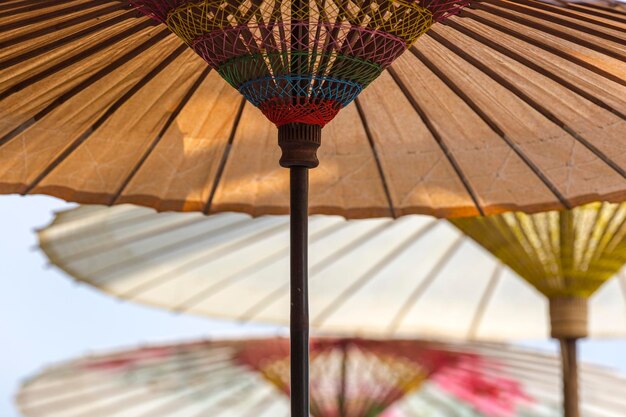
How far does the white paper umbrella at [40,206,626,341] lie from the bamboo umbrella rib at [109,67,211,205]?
6.16m

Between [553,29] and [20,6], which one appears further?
[553,29]

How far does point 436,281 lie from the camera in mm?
13000

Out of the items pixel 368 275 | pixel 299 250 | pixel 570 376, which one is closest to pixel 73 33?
pixel 299 250

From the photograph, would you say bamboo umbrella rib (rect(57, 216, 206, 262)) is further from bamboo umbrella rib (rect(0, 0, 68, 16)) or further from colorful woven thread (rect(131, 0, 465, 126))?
colorful woven thread (rect(131, 0, 465, 126))

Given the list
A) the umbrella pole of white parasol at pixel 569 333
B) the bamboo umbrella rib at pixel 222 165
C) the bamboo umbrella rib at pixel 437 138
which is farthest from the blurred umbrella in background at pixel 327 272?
the bamboo umbrella rib at pixel 437 138

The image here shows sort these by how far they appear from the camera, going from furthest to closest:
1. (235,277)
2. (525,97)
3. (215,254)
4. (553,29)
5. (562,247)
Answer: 1. (235,277)
2. (215,254)
3. (562,247)
4. (525,97)
5. (553,29)

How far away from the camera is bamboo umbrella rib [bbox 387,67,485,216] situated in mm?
5348

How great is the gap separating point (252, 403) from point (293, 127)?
386 inches

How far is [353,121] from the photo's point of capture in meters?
5.77

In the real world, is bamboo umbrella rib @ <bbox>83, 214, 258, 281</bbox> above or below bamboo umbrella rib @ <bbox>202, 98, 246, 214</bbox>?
above

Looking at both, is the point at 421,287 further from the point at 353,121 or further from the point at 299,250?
the point at 299,250

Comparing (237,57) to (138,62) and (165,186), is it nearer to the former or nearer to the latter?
(138,62)

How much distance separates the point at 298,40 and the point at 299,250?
78 cm

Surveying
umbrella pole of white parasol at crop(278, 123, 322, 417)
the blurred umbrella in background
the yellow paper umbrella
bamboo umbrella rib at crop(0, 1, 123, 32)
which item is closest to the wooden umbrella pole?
the yellow paper umbrella
